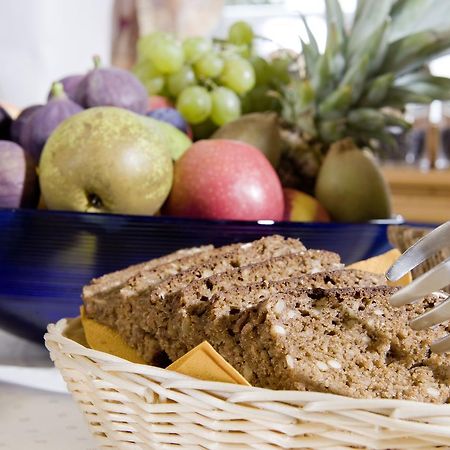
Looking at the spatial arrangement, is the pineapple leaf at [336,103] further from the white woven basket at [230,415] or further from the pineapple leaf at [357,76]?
the white woven basket at [230,415]

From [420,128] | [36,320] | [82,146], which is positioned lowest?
[36,320]

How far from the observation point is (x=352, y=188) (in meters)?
0.91

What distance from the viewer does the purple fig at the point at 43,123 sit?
33.5 inches

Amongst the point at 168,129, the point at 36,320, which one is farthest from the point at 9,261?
the point at 168,129

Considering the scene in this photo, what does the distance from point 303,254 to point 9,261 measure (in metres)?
0.30

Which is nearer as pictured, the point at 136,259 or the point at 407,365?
the point at 407,365

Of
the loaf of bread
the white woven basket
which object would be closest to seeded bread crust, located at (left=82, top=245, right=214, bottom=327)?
the loaf of bread

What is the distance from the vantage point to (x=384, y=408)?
0.38m

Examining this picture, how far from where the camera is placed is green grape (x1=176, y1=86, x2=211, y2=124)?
1051 millimetres

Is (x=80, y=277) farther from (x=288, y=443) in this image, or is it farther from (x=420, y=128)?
(x=420, y=128)

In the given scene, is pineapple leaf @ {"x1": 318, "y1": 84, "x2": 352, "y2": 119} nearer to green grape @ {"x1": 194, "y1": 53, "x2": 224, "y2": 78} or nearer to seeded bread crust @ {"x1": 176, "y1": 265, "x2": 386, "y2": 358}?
green grape @ {"x1": 194, "y1": 53, "x2": 224, "y2": 78}

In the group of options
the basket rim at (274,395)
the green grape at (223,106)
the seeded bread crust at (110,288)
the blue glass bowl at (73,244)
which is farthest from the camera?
the green grape at (223,106)

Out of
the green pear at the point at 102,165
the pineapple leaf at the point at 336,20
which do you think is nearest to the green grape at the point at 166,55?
the pineapple leaf at the point at 336,20

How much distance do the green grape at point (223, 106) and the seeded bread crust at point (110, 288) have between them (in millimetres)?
410
